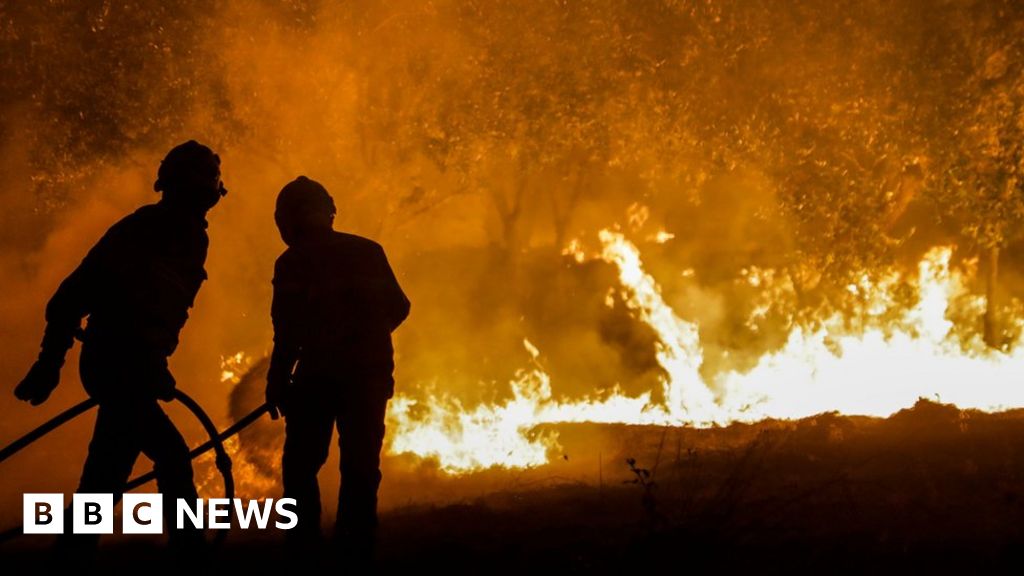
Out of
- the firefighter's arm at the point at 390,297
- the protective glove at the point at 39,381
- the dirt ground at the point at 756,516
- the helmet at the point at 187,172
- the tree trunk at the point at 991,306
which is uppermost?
the tree trunk at the point at 991,306

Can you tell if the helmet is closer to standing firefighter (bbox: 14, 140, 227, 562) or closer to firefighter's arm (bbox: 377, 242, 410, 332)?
standing firefighter (bbox: 14, 140, 227, 562)

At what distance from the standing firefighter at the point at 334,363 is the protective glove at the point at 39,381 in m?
1.15

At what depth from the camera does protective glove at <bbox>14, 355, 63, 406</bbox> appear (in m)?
4.56

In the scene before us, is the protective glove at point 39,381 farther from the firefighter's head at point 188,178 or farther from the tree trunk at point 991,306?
the tree trunk at point 991,306

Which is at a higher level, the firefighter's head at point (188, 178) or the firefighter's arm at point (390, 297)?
the firefighter's head at point (188, 178)

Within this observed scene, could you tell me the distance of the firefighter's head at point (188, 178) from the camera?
5062 millimetres

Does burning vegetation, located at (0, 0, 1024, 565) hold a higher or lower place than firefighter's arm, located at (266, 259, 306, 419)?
higher


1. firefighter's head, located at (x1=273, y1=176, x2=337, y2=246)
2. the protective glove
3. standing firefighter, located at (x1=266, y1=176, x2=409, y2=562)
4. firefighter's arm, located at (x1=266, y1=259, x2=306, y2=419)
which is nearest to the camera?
the protective glove

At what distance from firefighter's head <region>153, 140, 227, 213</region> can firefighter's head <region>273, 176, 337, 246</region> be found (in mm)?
431

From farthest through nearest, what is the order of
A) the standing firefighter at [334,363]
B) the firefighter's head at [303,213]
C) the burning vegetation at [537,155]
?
the burning vegetation at [537,155] < the firefighter's head at [303,213] < the standing firefighter at [334,363]

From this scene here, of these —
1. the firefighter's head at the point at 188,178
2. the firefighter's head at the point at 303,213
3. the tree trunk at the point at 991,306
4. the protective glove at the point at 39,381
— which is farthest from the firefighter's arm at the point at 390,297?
the tree trunk at the point at 991,306

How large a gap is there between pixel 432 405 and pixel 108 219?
243 inches

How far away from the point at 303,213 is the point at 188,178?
0.70m

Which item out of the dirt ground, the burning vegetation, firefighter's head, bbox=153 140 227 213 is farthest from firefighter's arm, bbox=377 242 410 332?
the burning vegetation
